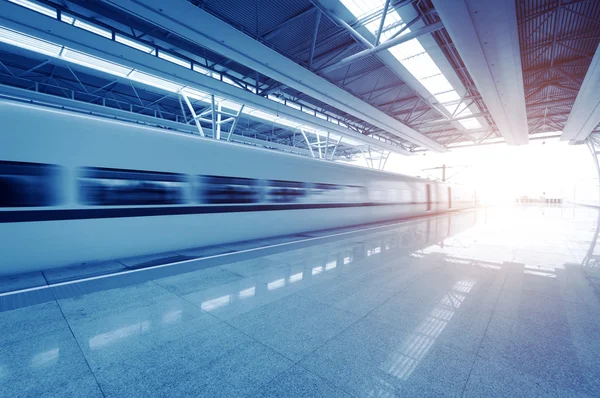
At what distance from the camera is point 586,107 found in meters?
11.0

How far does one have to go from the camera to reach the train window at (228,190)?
231 inches

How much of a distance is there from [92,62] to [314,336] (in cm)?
1079

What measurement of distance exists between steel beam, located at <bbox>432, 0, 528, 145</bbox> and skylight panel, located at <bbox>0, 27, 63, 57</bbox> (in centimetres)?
1018

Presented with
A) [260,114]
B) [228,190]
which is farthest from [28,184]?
[260,114]

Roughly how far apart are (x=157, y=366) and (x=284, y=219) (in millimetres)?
5744

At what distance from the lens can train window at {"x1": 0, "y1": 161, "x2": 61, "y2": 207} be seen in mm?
3709

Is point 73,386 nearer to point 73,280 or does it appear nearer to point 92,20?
point 73,280

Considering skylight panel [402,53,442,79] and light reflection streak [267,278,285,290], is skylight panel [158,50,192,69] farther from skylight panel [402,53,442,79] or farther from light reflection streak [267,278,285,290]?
light reflection streak [267,278,285,290]

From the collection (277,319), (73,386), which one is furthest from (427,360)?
(73,386)

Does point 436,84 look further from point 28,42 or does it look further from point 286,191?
point 28,42

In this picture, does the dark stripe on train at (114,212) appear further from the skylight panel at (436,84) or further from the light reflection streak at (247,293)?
the skylight panel at (436,84)

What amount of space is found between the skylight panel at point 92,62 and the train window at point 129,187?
→ 17.6 feet

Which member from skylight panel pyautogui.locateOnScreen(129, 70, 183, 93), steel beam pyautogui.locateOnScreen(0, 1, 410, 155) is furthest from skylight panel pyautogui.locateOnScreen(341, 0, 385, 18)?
skylight panel pyautogui.locateOnScreen(129, 70, 183, 93)

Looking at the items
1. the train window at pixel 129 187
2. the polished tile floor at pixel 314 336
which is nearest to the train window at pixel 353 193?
the polished tile floor at pixel 314 336
